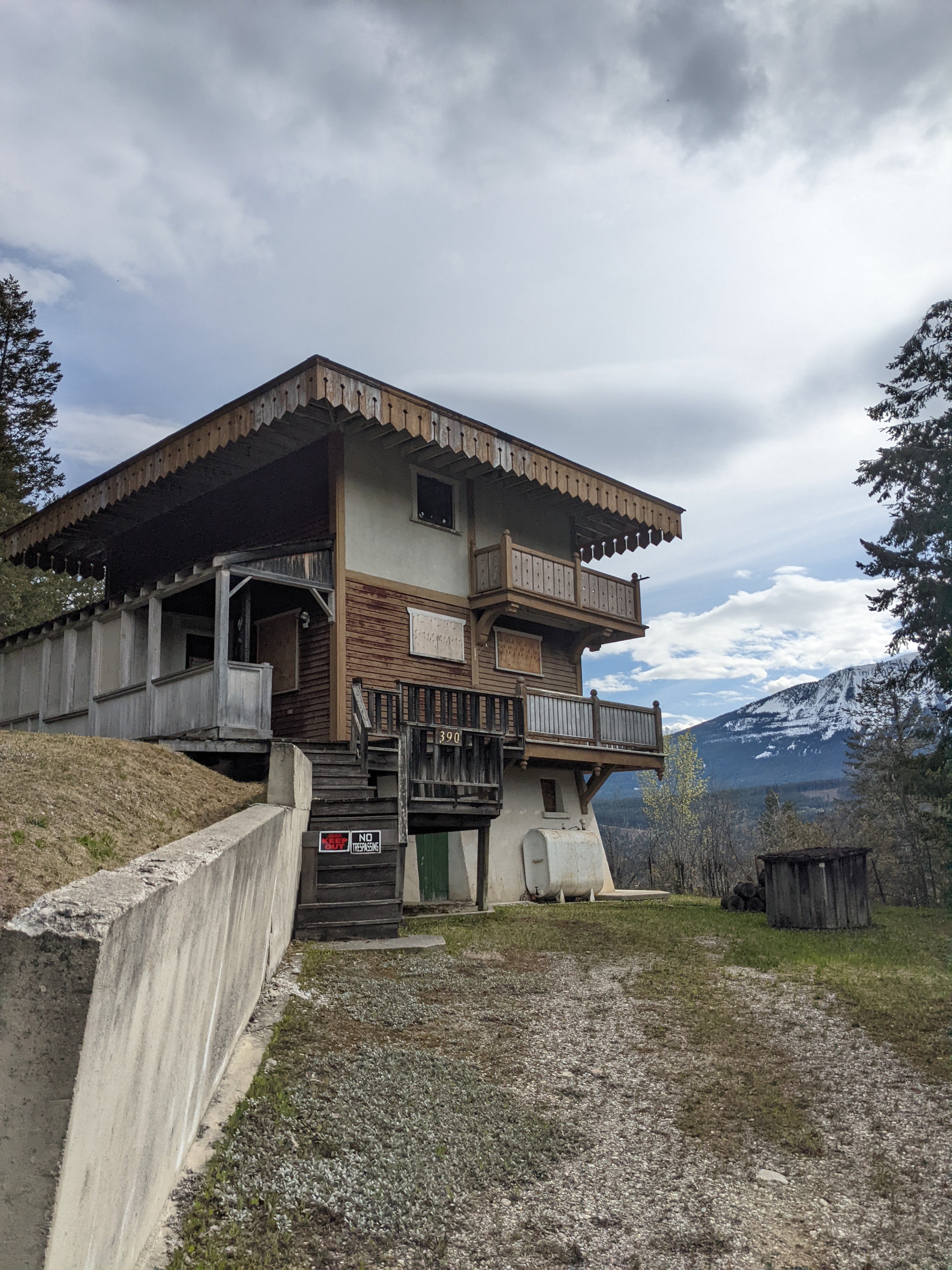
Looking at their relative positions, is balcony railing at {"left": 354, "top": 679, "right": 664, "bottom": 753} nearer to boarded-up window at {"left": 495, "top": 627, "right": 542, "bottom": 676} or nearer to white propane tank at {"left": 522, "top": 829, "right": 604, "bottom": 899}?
boarded-up window at {"left": 495, "top": 627, "right": 542, "bottom": 676}

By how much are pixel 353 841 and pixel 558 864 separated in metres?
9.65

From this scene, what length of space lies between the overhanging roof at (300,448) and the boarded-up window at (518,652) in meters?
3.23

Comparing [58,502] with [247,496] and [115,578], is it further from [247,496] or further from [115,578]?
[247,496]

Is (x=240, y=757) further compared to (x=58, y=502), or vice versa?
(x=58, y=502)

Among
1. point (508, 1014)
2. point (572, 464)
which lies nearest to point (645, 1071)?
point (508, 1014)

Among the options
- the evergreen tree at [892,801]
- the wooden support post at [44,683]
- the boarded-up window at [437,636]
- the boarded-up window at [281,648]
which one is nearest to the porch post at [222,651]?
the boarded-up window at [281,648]

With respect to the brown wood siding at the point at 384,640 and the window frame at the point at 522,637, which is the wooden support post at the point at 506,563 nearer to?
the brown wood siding at the point at 384,640

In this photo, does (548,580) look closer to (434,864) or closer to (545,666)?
(545,666)

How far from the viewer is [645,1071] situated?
6.18 meters

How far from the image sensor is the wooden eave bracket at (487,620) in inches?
776

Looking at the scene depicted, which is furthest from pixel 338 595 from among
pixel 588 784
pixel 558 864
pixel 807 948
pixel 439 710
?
pixel 807 948

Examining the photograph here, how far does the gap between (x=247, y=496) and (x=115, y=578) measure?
5447mm

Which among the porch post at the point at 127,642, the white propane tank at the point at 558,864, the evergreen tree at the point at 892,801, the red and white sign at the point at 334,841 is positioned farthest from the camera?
the evergreen tree at the point at 892,801

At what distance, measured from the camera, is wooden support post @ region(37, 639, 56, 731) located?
62.3 feet
